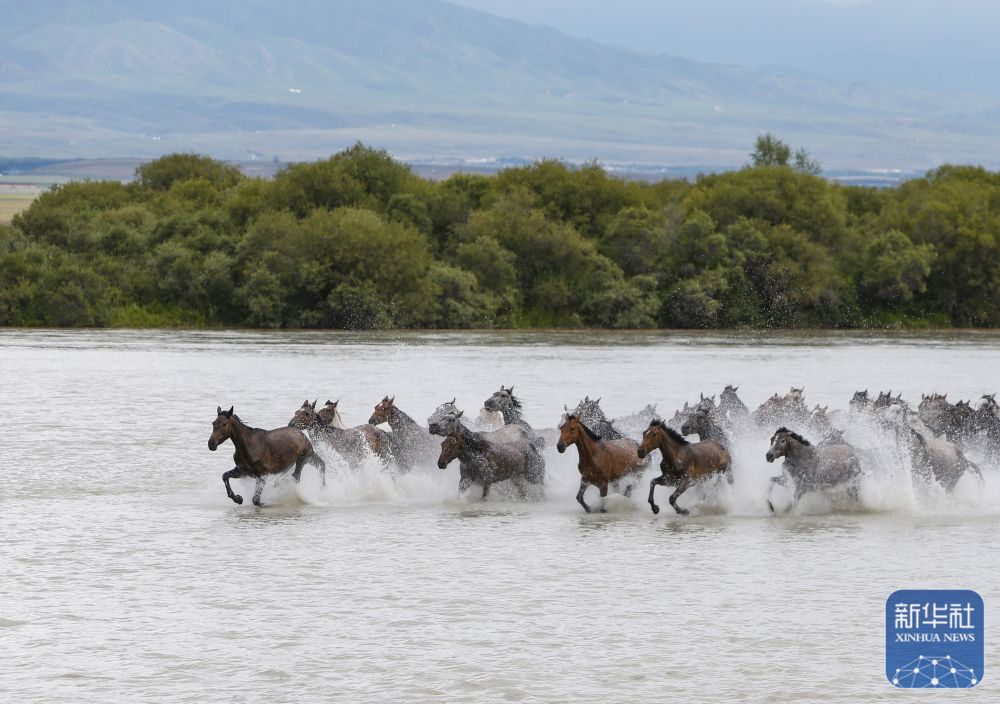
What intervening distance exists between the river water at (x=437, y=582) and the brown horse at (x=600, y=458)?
30 cm

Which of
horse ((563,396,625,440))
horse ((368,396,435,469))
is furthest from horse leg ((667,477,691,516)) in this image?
horse ((368,396,435,469))

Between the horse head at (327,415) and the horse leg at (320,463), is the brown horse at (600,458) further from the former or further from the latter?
the horse head at (327,415)

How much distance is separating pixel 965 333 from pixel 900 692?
5063cm

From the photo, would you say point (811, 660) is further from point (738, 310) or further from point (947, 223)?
point (947, 223)

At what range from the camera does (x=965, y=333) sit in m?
60.1

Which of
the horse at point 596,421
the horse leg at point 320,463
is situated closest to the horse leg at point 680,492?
the horse at point 596,421

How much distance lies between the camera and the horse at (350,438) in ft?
63.8

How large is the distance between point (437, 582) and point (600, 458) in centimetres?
379

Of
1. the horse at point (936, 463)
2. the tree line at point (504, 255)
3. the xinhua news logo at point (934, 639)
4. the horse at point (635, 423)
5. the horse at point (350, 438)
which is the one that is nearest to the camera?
the xinhua news logo at point (934, 639)

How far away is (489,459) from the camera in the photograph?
1889 centimetres

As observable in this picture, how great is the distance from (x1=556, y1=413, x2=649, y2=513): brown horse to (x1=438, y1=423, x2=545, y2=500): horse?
2.75ft

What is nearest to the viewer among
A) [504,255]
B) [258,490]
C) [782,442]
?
[782,442]

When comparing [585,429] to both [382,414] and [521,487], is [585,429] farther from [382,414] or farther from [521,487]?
[382,414]

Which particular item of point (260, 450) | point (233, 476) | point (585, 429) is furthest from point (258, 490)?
point (585, 429)
